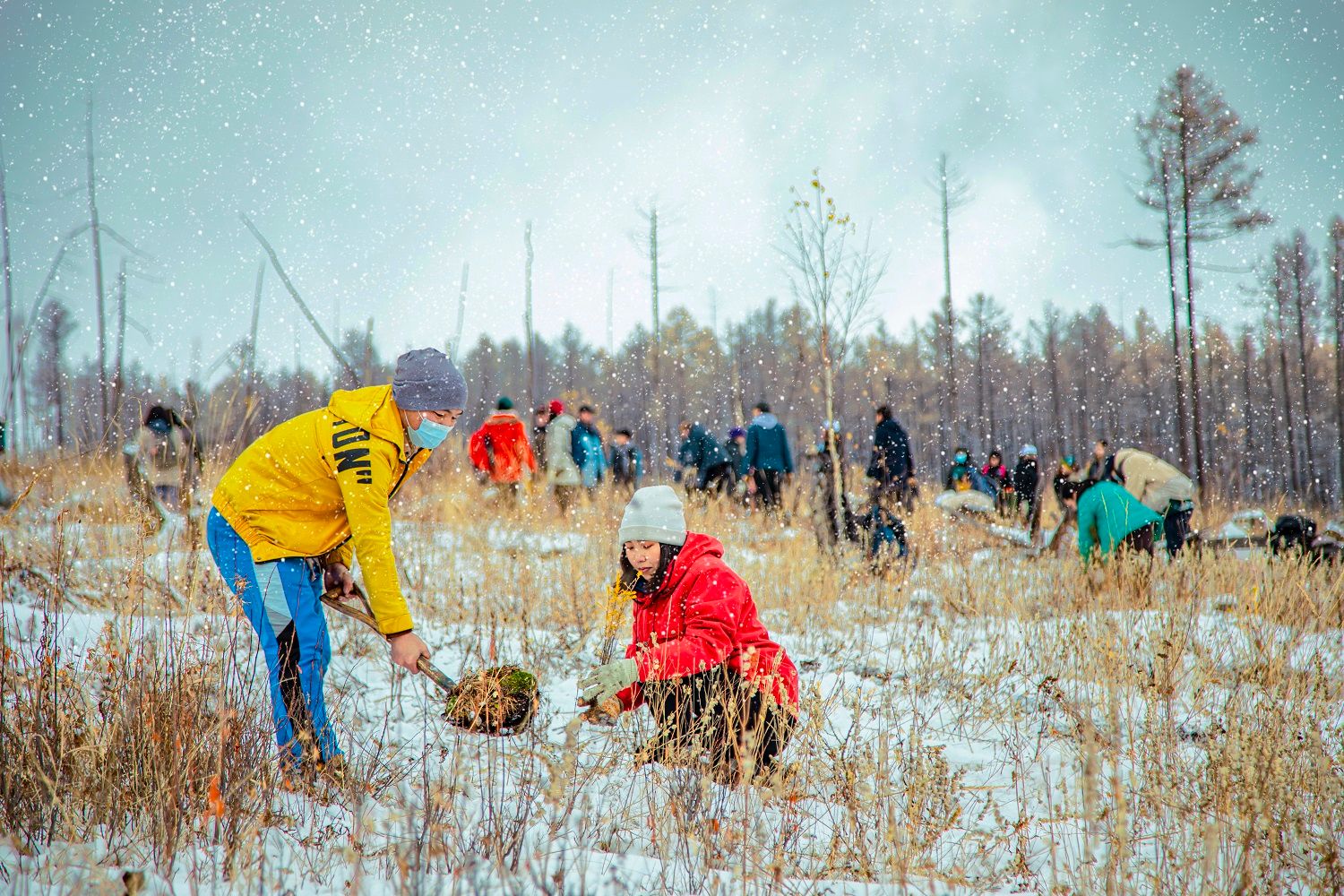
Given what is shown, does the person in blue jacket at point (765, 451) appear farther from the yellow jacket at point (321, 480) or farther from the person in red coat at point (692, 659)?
the yellow jacket at point (321, 480)

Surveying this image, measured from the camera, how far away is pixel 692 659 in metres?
2.20

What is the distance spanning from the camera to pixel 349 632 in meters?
4.33

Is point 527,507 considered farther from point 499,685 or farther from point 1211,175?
point 1211,175

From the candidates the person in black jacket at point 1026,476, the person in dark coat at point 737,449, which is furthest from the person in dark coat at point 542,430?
the person in black jacket at point 1026,476

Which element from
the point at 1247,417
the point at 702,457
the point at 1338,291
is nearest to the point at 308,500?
the point at 702,457

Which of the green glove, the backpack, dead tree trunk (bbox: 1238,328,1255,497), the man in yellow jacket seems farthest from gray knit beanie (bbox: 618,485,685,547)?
dead tree trunk (bbox: 1238,328,1255,497)

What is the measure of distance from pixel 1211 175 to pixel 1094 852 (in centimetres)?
1734

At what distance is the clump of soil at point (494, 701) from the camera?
199 centimetres

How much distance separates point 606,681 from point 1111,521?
504 cm

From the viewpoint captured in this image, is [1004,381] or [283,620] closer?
[283,620]

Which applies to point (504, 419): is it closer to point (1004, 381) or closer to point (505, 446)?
point (505, 446)

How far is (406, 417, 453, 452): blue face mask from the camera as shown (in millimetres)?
2336

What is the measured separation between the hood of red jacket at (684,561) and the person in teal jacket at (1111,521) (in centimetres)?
426

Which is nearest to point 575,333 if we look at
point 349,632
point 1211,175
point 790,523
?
point 1211,175
